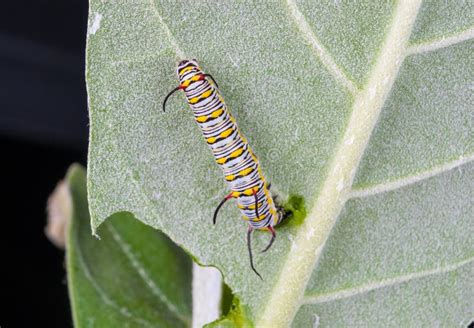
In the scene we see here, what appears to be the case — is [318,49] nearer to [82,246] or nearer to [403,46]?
→ [403,46]

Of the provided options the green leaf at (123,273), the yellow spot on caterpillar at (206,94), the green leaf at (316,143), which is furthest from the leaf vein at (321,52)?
the green leaf at (123,273)

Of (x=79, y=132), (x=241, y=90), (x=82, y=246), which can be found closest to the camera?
(x=241, y=90)

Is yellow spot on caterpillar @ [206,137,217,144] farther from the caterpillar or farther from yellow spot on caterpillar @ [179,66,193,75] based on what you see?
yellow spot on caterpillar @ [179,66,193,75]

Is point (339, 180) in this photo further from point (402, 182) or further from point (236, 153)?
point (236, 153)

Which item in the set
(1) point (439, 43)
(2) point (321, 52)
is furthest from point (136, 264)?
(1) point (439, 43)

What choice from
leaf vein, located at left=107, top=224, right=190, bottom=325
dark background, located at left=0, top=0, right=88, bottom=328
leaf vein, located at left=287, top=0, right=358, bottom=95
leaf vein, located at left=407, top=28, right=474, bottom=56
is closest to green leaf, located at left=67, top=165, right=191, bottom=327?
leaf vein, located at left=107, top=224, right=190, bottom=325

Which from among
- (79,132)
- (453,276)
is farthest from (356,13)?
(79,132)

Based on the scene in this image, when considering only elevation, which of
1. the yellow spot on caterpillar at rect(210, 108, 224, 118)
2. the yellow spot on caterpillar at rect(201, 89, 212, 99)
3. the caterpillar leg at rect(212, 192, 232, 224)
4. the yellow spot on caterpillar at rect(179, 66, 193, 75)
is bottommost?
the caterpillar leg at rect(212, 192, 232, 224)
